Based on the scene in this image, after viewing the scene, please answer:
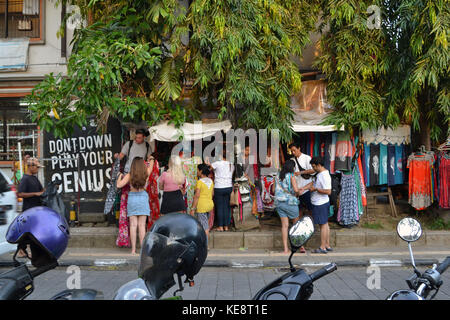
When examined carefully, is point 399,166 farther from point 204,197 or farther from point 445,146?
point 204,197

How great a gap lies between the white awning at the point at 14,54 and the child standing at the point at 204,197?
21.7ft

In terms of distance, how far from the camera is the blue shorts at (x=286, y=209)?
850cm

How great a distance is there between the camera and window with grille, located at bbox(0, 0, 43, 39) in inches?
480

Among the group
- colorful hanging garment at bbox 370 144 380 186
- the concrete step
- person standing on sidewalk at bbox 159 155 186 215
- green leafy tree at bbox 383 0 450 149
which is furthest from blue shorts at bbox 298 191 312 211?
person standing on sidewalk at bbox 159 155 186 215

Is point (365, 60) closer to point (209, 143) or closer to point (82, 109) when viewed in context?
point (209, 143)

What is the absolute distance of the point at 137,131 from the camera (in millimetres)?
9469

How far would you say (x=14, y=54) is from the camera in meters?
12.0

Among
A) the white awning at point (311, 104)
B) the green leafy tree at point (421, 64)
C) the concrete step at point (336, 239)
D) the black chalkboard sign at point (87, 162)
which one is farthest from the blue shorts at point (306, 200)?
the black chalkboard sign at point (87, 162)

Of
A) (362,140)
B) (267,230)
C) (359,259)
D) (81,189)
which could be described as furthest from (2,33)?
(359,259)

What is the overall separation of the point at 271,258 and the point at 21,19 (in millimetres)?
9934

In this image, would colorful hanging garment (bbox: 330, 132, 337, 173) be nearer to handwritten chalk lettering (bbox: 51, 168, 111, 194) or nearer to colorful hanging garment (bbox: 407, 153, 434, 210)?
colorful hanging garment (bbox: 407, 153, 434, 210)

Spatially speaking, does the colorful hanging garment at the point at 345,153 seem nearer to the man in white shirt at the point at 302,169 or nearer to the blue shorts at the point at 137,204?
the man in white shirt at the point at 302,169

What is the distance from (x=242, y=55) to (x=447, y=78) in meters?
4.33

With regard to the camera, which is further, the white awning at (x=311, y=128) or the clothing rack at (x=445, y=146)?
the clothing rack at (x=445, y=146)
